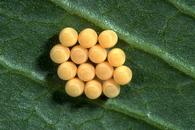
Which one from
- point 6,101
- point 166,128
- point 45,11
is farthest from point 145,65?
point 6,101

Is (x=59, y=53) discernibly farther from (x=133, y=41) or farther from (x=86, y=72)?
(x=133, y=41)

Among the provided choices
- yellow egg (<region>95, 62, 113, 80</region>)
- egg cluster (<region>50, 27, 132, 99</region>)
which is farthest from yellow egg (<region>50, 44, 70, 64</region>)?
yellow egg (<region>95, 62, 113, 80</region>)

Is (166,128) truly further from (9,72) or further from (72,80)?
(9,72)

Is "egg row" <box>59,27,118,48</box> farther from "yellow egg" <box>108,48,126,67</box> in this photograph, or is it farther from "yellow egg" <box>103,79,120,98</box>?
"yellow egg" <box>103,79,120,98</box>

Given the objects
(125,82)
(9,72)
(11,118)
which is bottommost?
(11,118)

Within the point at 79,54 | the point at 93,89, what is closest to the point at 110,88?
the point at 93,89

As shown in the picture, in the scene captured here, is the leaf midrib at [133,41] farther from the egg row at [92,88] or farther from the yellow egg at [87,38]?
the egg row at [92,88]
